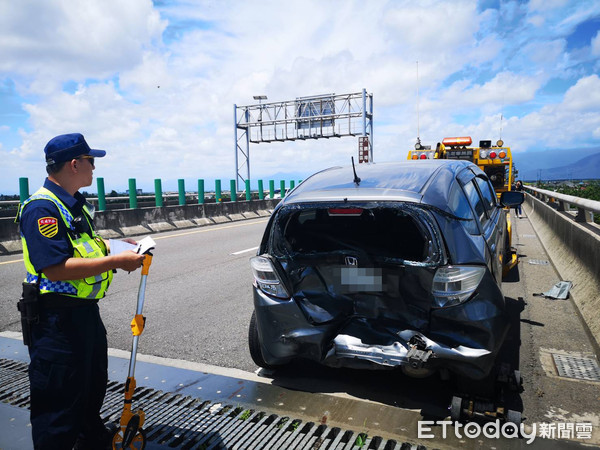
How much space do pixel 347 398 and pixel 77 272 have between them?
2171mm

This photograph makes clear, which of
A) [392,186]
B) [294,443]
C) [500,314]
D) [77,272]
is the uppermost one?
[392,186]

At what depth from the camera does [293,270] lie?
350cm

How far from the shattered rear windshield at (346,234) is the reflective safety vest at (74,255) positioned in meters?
1.34

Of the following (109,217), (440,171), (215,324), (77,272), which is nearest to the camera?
(77,272)

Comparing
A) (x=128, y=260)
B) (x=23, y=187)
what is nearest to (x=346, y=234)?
(x=128, y=260)

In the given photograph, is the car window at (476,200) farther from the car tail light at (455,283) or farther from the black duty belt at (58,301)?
the black duty belt at (58,301)

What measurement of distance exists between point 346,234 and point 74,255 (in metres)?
2.13

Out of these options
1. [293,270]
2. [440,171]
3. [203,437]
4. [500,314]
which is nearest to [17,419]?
[203,437]

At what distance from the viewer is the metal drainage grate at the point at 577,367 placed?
3850mm

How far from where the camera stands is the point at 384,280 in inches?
130

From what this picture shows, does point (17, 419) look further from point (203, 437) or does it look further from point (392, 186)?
point (392, 186)

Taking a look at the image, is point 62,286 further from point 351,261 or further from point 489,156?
point 489,156

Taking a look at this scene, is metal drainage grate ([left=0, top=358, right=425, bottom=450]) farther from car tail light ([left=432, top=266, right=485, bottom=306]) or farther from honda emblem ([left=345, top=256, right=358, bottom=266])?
honda emblem ([left=345, top=256, right=358, bottom=266])

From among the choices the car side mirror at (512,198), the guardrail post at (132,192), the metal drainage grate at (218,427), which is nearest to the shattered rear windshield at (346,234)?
the metal drainage grate at (218,427)
